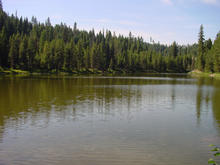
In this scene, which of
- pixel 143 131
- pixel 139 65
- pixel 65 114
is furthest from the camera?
pixel 139 65

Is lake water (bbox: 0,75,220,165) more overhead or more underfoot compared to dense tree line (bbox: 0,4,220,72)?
more underfoot

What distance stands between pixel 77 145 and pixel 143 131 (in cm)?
528

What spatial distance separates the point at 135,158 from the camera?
1159 centimetres

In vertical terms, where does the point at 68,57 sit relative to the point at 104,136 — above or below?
above

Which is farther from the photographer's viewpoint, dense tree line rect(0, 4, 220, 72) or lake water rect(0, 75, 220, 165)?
dense tree line rect(0, 4, 220, 72)

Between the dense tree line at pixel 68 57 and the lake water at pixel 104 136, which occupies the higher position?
the dense tree line at pixel 68 57

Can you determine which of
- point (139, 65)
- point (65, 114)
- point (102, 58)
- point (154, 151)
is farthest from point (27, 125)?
point (139, 65)

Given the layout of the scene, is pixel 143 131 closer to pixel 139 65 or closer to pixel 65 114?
pixel 65 114

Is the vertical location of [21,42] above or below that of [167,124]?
above

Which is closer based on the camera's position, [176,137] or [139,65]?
[176,137]

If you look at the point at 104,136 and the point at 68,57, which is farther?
the point at 68,57

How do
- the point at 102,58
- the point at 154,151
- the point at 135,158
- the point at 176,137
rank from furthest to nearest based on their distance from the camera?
1. the point at 102,58
2. the point at 176,137
3. the point at 154,151
4. the point at 135,158

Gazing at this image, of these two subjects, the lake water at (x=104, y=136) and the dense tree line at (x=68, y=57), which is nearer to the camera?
the lake water at (x=104, y=136)

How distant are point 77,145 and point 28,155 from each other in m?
2.71
